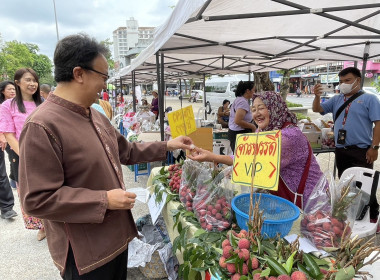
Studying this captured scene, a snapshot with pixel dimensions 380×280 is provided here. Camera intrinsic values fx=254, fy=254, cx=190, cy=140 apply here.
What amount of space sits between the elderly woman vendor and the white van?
16.5 m

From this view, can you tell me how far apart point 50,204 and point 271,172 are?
0.96m

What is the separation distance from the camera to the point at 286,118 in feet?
6.34

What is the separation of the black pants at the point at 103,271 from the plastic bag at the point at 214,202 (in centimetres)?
51

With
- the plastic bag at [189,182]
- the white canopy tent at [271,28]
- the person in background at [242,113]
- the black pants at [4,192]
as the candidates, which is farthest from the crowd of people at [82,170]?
the black pants at [4,192]

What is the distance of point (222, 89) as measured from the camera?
67.4ft

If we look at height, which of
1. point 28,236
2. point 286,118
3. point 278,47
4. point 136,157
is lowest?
point 28,236

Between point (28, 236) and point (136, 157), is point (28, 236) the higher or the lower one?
the lower one

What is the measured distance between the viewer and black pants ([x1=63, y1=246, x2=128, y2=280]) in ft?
3.99

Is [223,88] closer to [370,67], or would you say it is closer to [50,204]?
[370,67]

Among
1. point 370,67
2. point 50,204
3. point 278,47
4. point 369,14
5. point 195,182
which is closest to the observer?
point 50,204

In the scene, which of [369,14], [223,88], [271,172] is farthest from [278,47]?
[223,88]

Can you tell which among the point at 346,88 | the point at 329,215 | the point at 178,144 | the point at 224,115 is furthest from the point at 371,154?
the point at 224,115

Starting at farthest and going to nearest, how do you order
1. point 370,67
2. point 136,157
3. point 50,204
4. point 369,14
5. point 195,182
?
1. point 370,67
2. point 369,14
3. point 195,182
4. point 136,157
5. point 50,204

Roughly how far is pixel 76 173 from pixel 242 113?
140 inches
